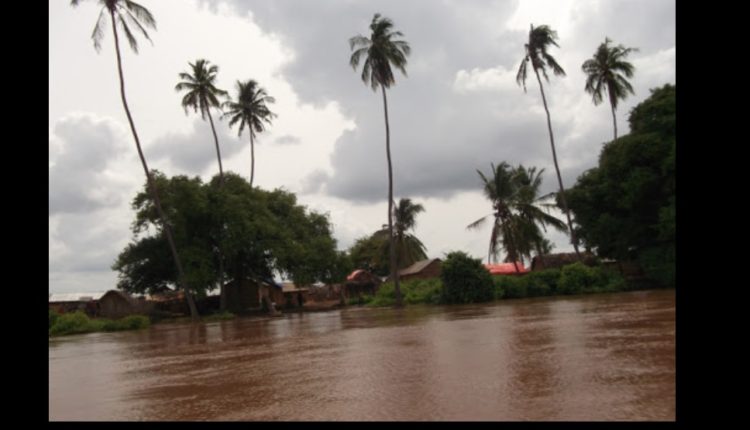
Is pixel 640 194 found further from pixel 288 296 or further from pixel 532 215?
pixel 288 296

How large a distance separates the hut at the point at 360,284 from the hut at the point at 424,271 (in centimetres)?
236

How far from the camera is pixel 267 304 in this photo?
1475 inches

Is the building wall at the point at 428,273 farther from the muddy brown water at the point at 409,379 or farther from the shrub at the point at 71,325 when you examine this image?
the muddy brown water at the point at 409,379

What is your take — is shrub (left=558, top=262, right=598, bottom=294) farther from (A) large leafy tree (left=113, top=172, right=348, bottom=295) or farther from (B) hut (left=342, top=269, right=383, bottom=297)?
(B) hut (left=342, top=269, right=383, bottom=297)

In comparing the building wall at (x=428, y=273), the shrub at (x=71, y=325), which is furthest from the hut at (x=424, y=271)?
the shrub at (x=71, y=325)

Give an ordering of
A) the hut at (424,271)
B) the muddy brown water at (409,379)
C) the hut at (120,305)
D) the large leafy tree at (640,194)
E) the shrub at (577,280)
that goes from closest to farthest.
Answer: the muddy brown water at (409,379) → the large leafy tree at (640,194) → the shrub at (577,280) → the hut at (120,305) → the hut at (424,271)

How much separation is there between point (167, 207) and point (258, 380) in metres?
27.4

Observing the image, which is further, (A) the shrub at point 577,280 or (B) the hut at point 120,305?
(B) the hut at point 120,305

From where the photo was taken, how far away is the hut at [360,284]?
47.0 metres

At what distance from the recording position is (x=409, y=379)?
6.93 m

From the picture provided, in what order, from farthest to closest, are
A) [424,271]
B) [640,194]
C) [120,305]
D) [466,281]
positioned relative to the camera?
[424,271]
[120,305]
[466,281]
[640,194]

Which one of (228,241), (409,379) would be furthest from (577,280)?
(409,379)

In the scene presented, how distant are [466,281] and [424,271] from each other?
1866cm
